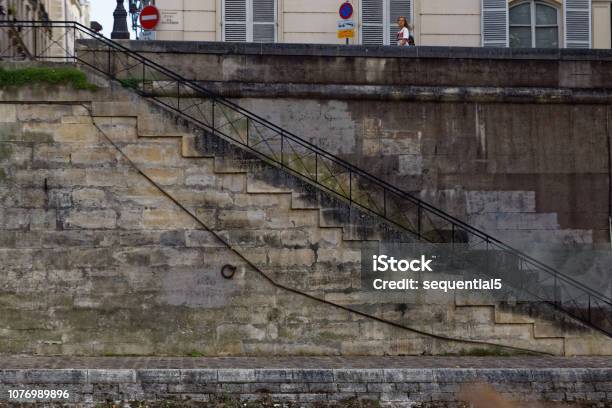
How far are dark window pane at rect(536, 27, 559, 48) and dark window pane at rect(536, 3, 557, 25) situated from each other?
0.12m

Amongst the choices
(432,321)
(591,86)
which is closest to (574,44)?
(591,86)

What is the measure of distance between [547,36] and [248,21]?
584 centimetres

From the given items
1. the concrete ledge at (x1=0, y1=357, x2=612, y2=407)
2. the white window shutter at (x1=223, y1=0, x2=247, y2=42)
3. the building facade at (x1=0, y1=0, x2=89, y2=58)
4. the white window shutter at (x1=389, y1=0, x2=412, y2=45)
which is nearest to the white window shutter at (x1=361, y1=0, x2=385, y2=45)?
the white window shutter at (x1=389, y1=0, x2=412, y2=45)

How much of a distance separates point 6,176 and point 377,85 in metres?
6.21

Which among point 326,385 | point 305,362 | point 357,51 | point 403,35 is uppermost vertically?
point 403,35

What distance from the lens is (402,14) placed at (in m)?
25.8

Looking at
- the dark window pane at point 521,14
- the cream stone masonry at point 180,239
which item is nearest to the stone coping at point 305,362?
the cream stone masonry at point 180,239

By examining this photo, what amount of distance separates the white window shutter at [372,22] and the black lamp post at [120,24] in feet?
15.5

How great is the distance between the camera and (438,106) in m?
22.6

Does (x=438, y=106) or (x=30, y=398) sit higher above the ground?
(x=438, y=106)

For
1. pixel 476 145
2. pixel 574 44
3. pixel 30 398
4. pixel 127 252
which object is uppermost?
pixel 574 44

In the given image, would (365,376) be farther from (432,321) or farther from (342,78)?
(342,78)

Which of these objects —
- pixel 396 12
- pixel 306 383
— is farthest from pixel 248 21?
pixel 306 383

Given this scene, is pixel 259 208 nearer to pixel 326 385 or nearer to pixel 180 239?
pixel 180 239
